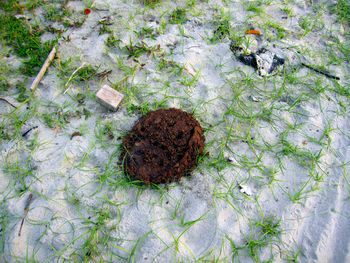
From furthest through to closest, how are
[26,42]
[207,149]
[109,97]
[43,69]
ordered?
[26,42] → [43,69] → [109,97] → [207,149]

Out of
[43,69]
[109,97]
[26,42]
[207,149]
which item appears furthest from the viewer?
[26,42]

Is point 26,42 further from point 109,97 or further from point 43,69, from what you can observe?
point 109,97

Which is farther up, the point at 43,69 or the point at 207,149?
the point at 43,69

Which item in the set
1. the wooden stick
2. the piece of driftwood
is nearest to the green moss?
the wooden stick

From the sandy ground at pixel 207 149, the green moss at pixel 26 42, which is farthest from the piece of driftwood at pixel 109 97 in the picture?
the green moss at pixel 26 42

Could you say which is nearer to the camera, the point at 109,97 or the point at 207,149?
the point at 207,149

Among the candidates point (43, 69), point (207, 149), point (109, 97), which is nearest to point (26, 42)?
point (43, 69)
